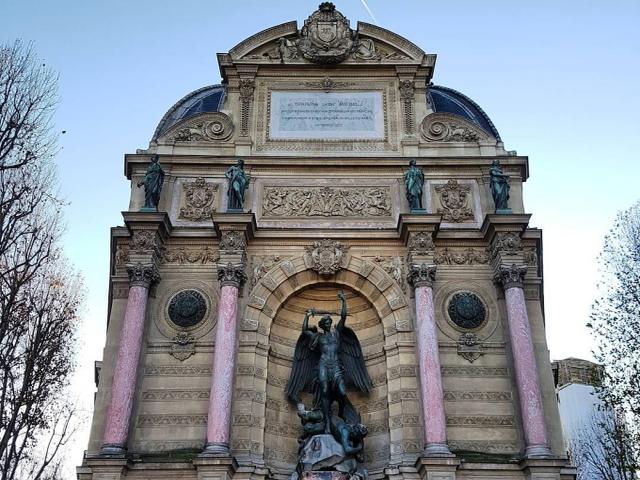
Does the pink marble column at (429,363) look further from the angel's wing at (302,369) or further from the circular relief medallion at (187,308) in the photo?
the circular relief medallion at (187,308)

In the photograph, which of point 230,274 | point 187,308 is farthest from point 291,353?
point 187,308

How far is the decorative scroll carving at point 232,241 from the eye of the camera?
17.0m

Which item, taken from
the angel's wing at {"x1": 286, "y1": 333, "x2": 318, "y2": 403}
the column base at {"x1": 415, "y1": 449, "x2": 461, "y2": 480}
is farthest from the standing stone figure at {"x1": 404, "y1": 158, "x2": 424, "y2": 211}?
the column base at {"x1": 415, "y1": 449, "x2": 461, "y2": 480}

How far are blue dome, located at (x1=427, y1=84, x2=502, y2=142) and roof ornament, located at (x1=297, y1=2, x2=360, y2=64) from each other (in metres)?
2.83

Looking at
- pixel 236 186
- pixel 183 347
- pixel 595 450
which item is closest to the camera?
pixel 183 347

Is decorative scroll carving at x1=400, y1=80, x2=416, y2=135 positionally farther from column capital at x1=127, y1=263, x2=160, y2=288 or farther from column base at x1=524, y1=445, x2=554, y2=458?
column base at x1=524, y1=445, x2=554, y2=458

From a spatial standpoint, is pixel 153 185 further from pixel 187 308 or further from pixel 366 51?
pixel 366 51

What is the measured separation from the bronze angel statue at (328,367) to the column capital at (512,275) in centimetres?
386

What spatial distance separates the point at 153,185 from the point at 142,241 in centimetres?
163

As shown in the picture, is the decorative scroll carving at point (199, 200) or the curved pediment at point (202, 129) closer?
the decorative scroll carving at point (199, 200)

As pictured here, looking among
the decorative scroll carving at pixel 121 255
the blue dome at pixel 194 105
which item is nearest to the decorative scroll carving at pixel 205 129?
the blue dome at pixel 194 105

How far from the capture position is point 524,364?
1551 centimetres

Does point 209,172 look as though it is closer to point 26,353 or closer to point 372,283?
point 372,283

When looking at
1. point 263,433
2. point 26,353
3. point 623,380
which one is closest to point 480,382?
point 623,380
